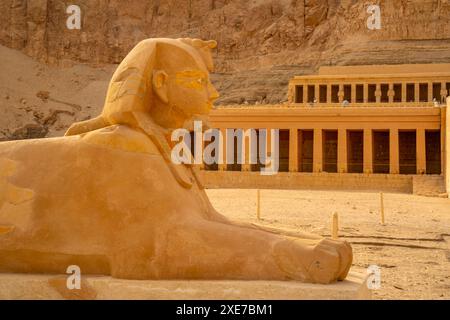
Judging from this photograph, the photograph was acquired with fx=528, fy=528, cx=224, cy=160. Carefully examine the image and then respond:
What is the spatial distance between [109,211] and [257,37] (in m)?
55.4

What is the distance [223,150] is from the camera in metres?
26.1

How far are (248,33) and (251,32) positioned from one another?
358mm

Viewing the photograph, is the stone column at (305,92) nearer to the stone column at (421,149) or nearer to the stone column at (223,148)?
the stone column at (223,148)

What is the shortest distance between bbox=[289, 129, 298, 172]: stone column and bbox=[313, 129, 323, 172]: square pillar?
34.6 inches

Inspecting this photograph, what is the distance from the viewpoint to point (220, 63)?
58.0m

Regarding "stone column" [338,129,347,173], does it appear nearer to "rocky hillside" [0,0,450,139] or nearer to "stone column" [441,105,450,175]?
"stone column" [441,105,450,175]

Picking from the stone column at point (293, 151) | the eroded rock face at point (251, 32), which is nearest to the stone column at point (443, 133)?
the stone column at point (293, 151)

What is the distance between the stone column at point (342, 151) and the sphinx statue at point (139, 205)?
63.1 ft

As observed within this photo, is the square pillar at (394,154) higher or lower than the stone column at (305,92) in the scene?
lower

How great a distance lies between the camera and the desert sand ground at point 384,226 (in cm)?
656

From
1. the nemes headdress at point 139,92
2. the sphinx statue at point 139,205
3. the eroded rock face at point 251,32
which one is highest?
the eroded rock face at point 251,32

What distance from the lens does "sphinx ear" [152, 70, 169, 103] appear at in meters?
4.68

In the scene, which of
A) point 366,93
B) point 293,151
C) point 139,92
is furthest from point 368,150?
point 139,92

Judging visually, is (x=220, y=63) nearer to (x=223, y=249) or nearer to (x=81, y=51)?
(x=81, y=51)
